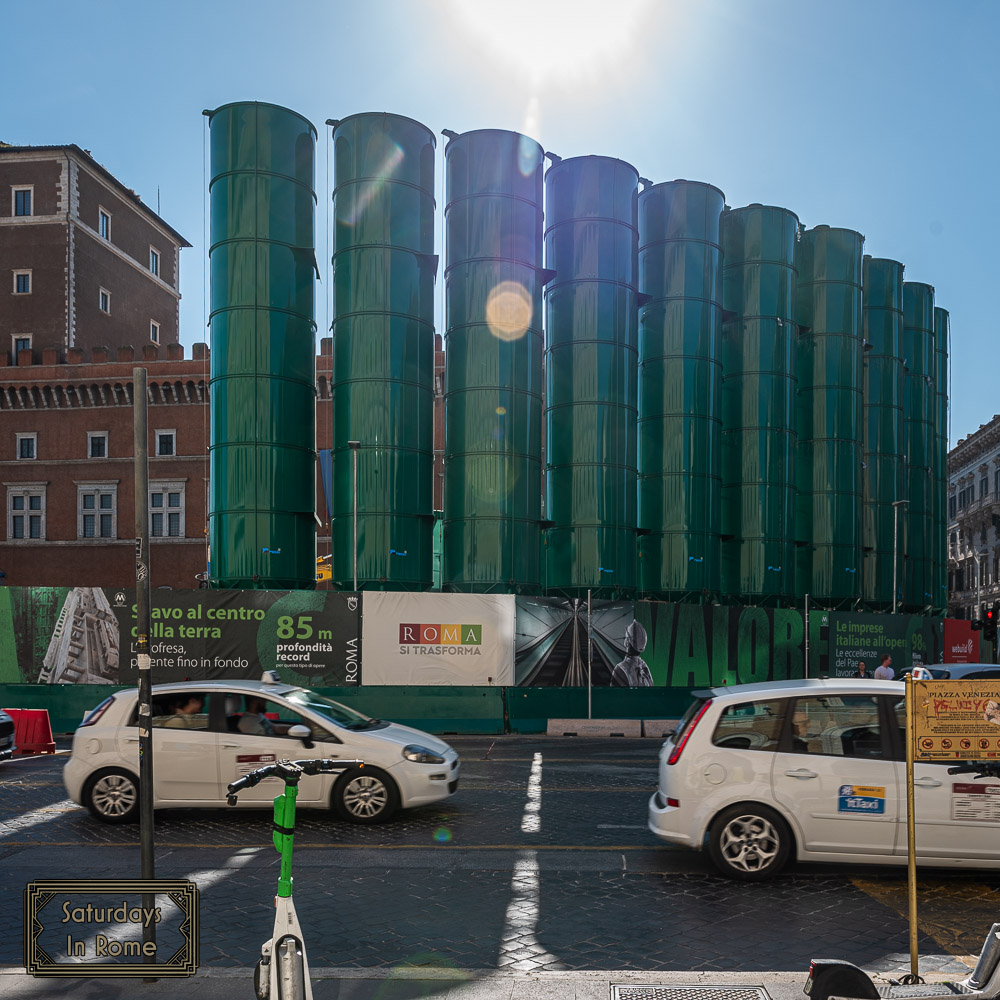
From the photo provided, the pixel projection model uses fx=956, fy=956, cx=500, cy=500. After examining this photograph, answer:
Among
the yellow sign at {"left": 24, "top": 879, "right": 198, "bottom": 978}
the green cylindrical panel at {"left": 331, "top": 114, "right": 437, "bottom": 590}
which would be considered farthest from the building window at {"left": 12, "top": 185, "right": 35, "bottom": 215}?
the yellow sign at {"left": 24, "top": 879, "right": 198, "bottom": 978}

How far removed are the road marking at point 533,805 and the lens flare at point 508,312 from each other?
15.3 meters

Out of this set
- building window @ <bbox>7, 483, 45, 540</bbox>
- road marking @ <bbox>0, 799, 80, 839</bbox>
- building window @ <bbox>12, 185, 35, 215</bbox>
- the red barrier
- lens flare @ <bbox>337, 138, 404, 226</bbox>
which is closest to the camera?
road marking @ <bbox>0, 799, 80, 839</bbox>

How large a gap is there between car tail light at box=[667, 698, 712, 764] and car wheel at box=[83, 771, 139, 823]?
5.73 meters

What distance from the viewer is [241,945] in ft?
20.3

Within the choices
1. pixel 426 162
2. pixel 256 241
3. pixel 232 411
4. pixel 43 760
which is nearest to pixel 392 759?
pixel 43 760

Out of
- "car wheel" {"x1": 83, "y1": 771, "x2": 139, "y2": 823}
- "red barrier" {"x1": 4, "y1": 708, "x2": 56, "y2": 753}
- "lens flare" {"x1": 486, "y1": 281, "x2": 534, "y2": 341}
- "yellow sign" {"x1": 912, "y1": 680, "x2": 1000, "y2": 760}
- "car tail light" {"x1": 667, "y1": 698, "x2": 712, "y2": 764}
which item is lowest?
"red barrier" {"x1": 4, "y1": 708, "x2": 56, "y2": 753}

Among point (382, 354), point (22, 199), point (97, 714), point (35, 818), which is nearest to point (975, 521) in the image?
point (382, 354)

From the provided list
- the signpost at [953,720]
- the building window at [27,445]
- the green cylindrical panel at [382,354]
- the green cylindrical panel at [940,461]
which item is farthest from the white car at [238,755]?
the building window at [27,445]

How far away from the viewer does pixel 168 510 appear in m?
51.6

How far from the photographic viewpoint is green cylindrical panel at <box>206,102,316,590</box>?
86.2ft

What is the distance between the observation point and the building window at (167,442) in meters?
51.7

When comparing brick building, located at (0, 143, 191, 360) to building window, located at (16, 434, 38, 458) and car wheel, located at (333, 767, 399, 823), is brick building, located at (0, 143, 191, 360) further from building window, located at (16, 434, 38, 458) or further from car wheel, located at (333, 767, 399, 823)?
car wheel, located at (333, 767, 399, 823)

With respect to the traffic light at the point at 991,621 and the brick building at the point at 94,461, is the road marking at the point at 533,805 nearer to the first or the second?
the traffic light at the point at 991,621

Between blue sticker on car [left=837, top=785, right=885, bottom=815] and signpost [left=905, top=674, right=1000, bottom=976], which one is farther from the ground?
signpost [left=905, top=674, right=1000, bottom=976]
